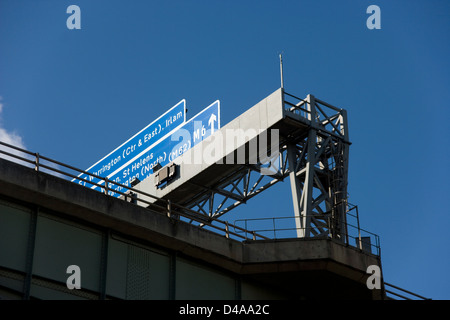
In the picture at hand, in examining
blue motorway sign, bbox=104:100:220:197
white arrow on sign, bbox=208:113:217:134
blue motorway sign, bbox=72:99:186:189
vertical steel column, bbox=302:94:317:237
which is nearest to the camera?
vertical steel column, bbox=302:94:317:237

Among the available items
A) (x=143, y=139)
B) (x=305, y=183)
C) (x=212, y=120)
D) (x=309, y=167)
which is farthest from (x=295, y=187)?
(x=143, y=139)

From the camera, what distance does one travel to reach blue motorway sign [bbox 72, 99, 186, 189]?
3578 cm

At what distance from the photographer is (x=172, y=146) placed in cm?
3628

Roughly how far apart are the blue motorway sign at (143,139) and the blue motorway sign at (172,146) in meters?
0.18

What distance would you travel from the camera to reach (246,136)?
33594 millimetres

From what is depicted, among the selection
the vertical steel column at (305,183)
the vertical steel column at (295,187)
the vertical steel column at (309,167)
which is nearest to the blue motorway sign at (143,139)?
the vertical steel column at (295,187)

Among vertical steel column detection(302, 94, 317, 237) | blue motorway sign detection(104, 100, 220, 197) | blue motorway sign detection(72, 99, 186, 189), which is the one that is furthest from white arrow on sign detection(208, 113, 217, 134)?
vertical steel column detection(302, 94, 317, 237)

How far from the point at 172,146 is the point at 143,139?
1546 millimetres

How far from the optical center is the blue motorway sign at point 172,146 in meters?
34.3

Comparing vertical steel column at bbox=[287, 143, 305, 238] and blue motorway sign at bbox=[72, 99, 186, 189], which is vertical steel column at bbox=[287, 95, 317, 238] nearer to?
vertical steel column at bbox=[287, 143, 305, 238]

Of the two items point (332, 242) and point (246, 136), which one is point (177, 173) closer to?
point (246, 136)

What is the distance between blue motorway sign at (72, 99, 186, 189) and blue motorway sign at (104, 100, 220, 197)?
0.18 metres

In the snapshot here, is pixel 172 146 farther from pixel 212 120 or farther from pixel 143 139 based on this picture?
pixel 212 120
